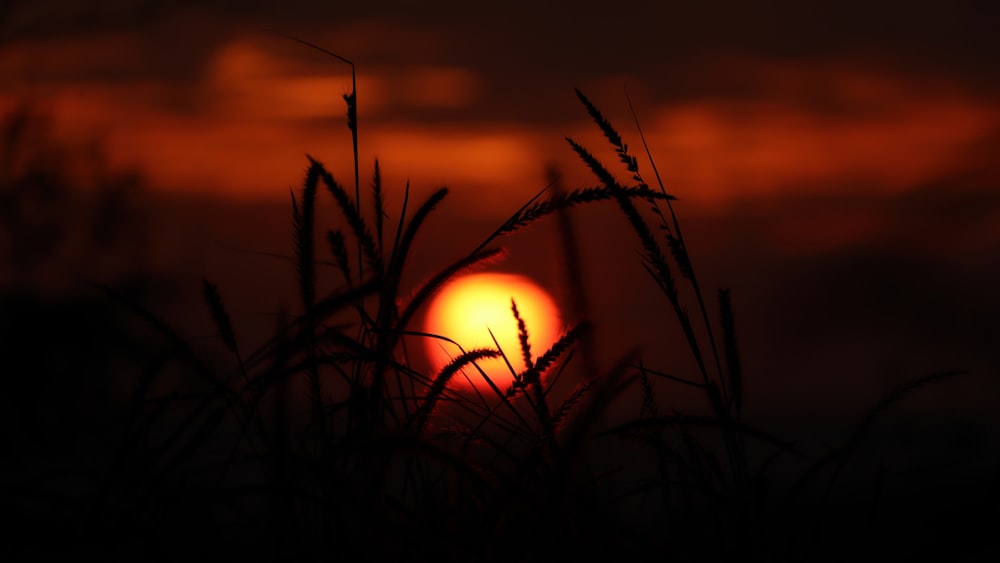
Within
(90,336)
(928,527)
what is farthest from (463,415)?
(90,336)

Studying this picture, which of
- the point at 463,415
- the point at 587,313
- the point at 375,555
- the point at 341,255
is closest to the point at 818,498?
the point at 587,313

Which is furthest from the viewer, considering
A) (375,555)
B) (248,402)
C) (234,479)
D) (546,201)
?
(234,479)

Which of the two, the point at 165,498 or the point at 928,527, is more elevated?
the point at 165,498

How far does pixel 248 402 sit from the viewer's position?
1513 mm

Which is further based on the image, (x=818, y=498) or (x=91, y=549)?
(x=818, y=498)

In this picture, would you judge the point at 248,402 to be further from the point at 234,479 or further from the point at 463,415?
the point at 463,415

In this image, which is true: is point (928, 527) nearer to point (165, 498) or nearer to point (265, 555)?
point (265, 555)

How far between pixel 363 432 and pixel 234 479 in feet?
1.45

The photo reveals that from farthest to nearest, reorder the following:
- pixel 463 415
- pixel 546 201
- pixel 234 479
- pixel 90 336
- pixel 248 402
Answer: pixel 90 336 < pixel 463 415 < pixel 234 479 < pixel 546 201 < pixel 248 402

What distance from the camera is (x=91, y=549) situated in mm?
1436

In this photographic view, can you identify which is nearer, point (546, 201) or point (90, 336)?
point (546, 201)

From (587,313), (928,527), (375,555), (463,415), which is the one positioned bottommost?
(928,527)

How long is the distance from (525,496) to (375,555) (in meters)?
0.23

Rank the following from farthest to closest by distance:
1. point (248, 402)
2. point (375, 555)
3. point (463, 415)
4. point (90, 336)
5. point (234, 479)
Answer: point (90, 336) < point (463, 415) < point (234, 479) < point (248, 402) < point (375, 555)
